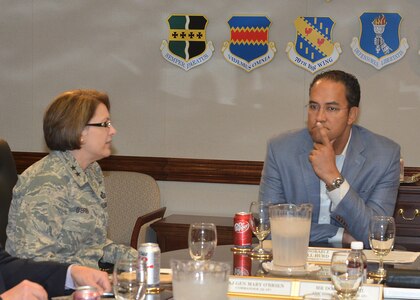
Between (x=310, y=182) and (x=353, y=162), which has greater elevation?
(x=353, y=162)

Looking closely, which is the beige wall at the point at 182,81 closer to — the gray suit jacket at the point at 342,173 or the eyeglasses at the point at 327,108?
the gray suit jacket at the point at 342,173

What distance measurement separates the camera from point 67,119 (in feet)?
11.4

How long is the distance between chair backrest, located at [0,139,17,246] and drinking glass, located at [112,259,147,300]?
1.49m

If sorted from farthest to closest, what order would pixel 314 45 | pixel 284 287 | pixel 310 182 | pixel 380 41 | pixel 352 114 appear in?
pixel 314 45 → pixel 380 41 → pixel 352 114 → pixel 310 182 → pixel 284 287

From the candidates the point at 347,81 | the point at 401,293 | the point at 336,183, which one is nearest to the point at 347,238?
the point at 336,183

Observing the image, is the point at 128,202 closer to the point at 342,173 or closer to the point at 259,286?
the point at 342,173

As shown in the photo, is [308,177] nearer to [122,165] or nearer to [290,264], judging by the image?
[290,264]

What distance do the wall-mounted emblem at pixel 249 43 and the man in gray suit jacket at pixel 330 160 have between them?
1447 millimetres

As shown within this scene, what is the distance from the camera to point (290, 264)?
111 inches

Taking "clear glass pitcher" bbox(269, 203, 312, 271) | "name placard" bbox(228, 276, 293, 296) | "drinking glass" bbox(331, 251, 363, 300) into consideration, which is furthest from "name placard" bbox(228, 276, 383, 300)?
"clear glass pitcher" bbox(269, 203, 312, 271)

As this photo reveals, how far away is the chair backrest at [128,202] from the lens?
538 centimetres

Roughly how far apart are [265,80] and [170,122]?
2.40 feet

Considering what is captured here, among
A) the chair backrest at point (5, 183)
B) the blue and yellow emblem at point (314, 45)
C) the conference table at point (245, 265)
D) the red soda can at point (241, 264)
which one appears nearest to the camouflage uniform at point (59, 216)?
the chair backrest at point (5, 183)

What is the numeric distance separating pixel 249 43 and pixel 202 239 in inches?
112
